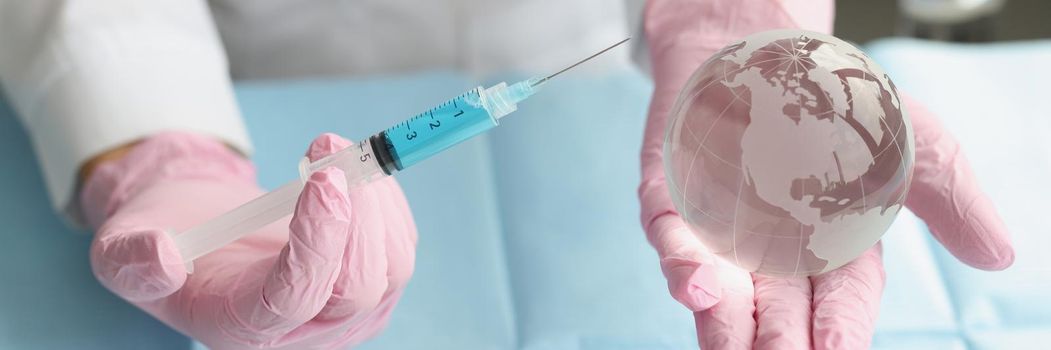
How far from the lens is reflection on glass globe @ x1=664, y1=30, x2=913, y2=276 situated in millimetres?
756

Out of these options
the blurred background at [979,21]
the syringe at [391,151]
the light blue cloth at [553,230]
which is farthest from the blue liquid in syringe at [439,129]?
the blurred background at [979,21]

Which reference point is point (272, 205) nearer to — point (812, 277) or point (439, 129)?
point (439, 129)

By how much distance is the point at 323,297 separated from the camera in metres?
0.87

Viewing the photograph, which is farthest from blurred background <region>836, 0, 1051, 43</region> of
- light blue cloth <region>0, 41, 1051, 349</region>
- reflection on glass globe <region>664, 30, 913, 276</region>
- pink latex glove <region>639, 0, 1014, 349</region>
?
reflection on glass globe <region>664, 30, 913, 276</region>

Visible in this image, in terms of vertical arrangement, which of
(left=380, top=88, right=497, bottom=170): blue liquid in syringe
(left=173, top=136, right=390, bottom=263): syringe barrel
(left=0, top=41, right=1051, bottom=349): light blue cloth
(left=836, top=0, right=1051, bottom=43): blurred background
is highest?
(left=380, top=88, right=497, bottom=170): blue liquid in syringe

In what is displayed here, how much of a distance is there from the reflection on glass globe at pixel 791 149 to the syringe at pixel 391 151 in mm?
122

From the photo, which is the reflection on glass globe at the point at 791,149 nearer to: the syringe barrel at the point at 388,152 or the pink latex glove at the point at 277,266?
the syringe barrel at the point at 388,152

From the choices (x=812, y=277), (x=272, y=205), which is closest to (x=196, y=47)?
(x=272, y=205)

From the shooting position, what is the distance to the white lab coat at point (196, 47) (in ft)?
3.97

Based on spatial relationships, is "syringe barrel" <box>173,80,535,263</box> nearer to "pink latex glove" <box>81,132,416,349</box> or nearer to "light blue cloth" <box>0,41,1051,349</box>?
"pink latex glove" <box>81,132,416,349</box>

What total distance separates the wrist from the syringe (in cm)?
22

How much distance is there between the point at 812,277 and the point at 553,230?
1.21ft

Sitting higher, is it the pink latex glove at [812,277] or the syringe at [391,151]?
the syringe at [391,151]

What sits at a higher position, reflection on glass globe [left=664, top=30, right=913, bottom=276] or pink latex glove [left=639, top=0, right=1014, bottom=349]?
reflection on glass globe [left=664, top=30, right=913, bottom=276]
